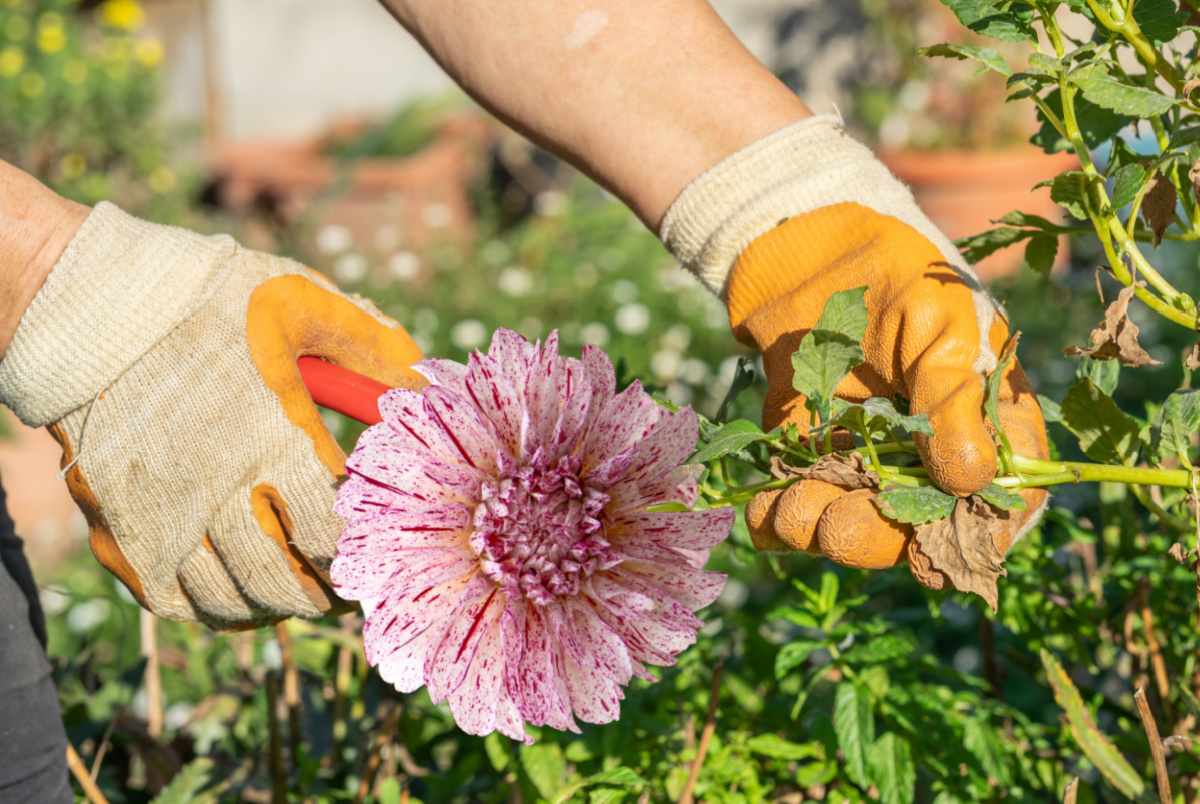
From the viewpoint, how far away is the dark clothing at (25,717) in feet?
4.07

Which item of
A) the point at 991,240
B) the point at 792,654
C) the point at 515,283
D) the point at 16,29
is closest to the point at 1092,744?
the point at 792,654

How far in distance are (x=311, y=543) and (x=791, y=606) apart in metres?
0.52

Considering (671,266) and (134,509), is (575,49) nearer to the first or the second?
(134,509)

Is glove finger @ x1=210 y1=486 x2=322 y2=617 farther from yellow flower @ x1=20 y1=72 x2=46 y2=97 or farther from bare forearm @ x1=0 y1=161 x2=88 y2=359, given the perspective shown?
yellow flower @ x1=20 y1=72 x2=46 y2=97

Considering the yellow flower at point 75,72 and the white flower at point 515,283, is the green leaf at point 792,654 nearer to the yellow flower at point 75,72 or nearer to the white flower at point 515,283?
the white flower at point 515,283

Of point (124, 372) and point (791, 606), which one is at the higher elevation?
point (124, 372)

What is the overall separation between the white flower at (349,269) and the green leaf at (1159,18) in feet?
11.0

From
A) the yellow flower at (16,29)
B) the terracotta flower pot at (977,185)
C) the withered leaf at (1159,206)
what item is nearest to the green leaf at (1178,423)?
the withered leaf at (1159,206)

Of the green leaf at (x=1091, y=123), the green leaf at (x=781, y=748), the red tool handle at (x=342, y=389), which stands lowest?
the green leaf at (x=781, y=748)

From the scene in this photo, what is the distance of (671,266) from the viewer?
5.24 meters

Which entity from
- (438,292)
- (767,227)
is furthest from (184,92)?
(767,227)

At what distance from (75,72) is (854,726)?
18.2ft

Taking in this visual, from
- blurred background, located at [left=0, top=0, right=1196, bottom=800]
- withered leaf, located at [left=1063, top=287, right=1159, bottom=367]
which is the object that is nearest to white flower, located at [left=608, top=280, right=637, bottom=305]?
blurred background, located at [left=0, top=0, right=1196, bottom=800]

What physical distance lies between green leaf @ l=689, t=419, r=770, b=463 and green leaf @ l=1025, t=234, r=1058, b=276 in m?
0.42
